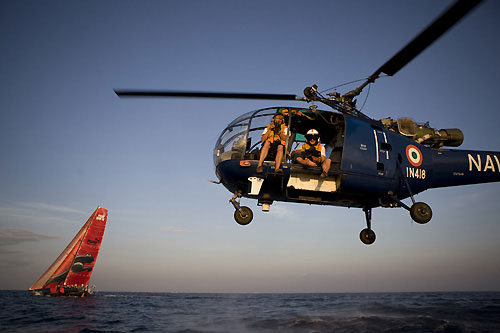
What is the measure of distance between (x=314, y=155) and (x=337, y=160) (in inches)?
29.9

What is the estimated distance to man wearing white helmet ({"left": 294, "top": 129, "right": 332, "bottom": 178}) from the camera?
832 cm

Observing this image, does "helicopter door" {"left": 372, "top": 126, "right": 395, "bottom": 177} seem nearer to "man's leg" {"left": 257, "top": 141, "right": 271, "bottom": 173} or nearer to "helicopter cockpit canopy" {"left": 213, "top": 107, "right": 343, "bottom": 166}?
"helicopter cockpit canopy" {"left": 213, "top": 107, "right": 343, "bottom": 166}

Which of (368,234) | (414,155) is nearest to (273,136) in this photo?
(414,155)

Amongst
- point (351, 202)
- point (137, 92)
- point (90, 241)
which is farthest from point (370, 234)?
point (90, 241)

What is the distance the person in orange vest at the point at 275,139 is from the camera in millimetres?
8188

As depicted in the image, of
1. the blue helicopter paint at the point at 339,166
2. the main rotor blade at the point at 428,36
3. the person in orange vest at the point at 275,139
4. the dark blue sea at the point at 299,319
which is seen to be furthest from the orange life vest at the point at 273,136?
the dark blue sea at the point at 299,319

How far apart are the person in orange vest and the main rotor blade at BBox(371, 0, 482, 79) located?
3.15 meters

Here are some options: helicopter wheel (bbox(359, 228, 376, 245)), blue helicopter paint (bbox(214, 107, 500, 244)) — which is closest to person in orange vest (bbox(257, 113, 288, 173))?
blue helicopter paint (bbox(214, 107, 500, 244))

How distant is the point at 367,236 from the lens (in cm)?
1059

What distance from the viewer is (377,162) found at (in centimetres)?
884

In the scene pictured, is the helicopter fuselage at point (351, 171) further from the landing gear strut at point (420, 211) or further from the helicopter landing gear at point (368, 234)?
the helicopter landing gear at point (368, 234)

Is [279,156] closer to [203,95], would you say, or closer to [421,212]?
[203,95]

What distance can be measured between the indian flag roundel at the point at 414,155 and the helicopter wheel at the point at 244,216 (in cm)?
503

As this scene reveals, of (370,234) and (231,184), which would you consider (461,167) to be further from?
(231,184)
